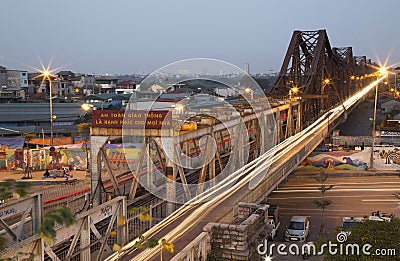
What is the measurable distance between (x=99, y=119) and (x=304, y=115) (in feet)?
123

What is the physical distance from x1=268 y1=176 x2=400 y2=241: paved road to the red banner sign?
36.2 feet

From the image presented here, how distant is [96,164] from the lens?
18.9 m

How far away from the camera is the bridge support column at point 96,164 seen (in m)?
18.6

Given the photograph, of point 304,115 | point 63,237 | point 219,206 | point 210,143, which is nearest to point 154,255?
point 63,237

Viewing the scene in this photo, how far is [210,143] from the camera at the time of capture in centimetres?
2131

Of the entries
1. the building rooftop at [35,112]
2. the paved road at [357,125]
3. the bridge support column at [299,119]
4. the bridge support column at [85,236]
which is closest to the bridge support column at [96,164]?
the bridge support column at [85,236]

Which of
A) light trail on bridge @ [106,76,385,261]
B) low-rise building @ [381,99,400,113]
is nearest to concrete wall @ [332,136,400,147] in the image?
light trail on bridge @ [106,76,385,261]

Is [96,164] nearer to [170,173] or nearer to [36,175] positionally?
[170,173]

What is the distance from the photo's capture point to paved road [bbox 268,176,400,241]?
95.0 ft

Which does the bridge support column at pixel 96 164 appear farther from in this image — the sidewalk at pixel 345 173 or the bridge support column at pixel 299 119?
the bridge support column at pixel 299 119

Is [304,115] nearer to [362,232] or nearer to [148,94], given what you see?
[148,94]

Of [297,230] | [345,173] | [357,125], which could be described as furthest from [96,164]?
[357,125]

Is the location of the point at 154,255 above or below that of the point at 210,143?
below

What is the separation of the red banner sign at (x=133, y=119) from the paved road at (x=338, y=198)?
11028 millimetres
